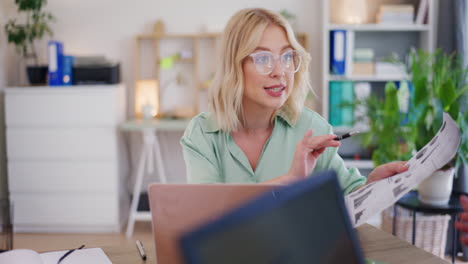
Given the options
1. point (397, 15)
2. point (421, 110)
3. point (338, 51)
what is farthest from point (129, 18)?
point (421, 110)

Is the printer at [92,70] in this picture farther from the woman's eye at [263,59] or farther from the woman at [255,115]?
the woman's eye at [263,59]

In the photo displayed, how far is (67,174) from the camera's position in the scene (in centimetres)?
409

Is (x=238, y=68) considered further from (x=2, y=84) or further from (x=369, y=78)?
Answer: (x=2, y=84)

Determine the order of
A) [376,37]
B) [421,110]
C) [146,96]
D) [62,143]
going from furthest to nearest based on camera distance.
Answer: [146,96] → [376,37] → [62,143] → [421,110]

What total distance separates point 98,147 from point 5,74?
98 centimetres

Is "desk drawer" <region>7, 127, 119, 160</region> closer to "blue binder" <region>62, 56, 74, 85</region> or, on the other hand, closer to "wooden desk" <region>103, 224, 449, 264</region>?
"blue binder" <region>62, 56, 74, 85</region>

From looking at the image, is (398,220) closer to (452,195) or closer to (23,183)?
(452,195)

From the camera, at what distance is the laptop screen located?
562 mm

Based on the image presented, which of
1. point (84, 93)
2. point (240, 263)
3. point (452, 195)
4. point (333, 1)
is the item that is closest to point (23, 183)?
point (84, 93)

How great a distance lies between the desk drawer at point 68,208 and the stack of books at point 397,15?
2.36 metres

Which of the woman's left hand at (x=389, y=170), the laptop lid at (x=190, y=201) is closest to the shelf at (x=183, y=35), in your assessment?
the woman's left hand at (x=389, y=170)

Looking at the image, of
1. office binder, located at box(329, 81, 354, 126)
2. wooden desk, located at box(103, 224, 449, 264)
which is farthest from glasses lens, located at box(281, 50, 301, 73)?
office binder, located at box(329, 81, 354, 126)

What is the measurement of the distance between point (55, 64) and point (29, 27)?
0.34 metres

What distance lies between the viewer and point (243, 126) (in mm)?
1871
